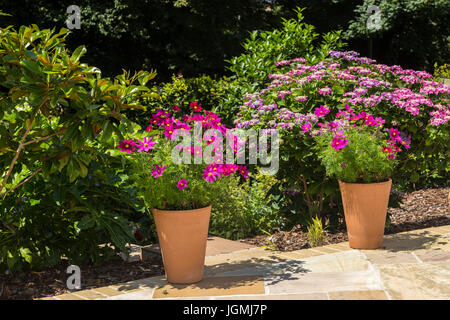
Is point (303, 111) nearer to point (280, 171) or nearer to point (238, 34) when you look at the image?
point (280, 171)

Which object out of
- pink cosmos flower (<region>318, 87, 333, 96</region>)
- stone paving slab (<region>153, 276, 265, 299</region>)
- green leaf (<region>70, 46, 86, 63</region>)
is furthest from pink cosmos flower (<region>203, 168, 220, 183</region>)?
pink cosmos flower (<region>318, 87, 333, 96</region>)

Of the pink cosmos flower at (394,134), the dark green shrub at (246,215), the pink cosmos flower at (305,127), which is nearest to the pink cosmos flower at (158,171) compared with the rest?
the pink cosmos flower at (305,127)

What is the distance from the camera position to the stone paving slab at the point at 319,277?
3.51m

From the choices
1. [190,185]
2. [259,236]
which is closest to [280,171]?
[259,236]

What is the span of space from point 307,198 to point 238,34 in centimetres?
1110

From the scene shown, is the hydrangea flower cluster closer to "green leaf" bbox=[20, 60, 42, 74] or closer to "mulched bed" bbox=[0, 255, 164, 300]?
"mulched bed" bbox=[0, 255, 164, 300]

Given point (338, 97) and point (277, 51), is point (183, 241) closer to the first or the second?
point (338, 97)

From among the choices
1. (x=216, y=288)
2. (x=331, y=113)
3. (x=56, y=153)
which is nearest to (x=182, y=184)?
(x=216, y=288)

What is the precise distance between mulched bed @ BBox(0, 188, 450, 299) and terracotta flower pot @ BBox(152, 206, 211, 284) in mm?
458

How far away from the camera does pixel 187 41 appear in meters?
15.8

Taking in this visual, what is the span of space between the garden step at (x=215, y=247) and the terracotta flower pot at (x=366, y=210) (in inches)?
42.4

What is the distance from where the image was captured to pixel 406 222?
5637 millimetres

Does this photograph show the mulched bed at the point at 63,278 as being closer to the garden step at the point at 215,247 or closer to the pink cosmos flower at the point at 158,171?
the garden step at the point at 215,247

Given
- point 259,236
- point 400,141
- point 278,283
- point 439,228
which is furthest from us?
point 259,236
